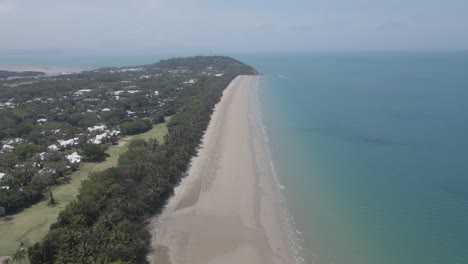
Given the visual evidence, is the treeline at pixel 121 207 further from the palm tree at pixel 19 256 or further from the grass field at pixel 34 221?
the grass field at pixel 34 221

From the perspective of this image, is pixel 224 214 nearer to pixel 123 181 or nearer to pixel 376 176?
pixel 123 181

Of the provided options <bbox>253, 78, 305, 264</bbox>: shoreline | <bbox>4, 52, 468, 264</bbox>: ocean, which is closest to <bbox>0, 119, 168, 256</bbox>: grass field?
<bbox>253, 78, 305, 264</bbox>: shoreline

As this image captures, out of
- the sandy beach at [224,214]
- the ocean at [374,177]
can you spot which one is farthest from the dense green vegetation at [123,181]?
the ocean at [374,177]

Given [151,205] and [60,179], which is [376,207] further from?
[60,179]

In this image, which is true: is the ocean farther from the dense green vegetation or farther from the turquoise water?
the dense green vegetation

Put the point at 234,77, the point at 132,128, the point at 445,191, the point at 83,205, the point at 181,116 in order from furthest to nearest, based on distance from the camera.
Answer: the point at 234,77 < the point at 181,116 < the point at 132,128 < the point at 445,191 < the point at 83,205

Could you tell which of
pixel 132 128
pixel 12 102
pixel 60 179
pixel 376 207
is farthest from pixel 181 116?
pixel 12 102
